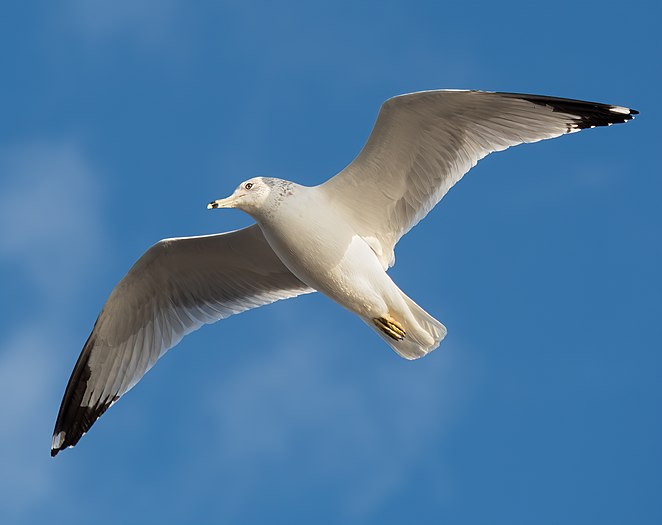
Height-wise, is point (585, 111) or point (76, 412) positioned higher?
point (585, 111)

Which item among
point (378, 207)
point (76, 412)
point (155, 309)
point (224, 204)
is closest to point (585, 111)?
point (378, 207)

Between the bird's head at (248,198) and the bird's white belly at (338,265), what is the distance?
0.73 feet

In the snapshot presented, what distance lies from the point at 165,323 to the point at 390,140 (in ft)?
9.82

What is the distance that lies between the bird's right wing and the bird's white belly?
1.06m

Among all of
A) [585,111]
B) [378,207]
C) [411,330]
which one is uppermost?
[585,111]

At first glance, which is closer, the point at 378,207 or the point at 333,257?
the point at 333,257

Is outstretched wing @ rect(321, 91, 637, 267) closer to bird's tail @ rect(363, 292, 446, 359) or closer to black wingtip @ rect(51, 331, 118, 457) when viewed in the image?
bird's tail @ rect(363, 292, 446, 359)

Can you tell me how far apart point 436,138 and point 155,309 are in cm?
322

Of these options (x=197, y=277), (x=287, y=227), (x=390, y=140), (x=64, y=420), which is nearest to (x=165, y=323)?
(x=197, y=277)

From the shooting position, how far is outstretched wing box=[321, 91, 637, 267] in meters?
8.94

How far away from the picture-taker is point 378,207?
30.9 feet

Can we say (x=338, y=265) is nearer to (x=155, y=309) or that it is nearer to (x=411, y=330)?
(x=411, y=330)

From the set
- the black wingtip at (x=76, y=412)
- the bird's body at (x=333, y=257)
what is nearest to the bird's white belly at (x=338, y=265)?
the bird's body at (x=333, y=257)

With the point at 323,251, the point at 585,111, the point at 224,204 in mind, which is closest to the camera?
the point at 224,204
